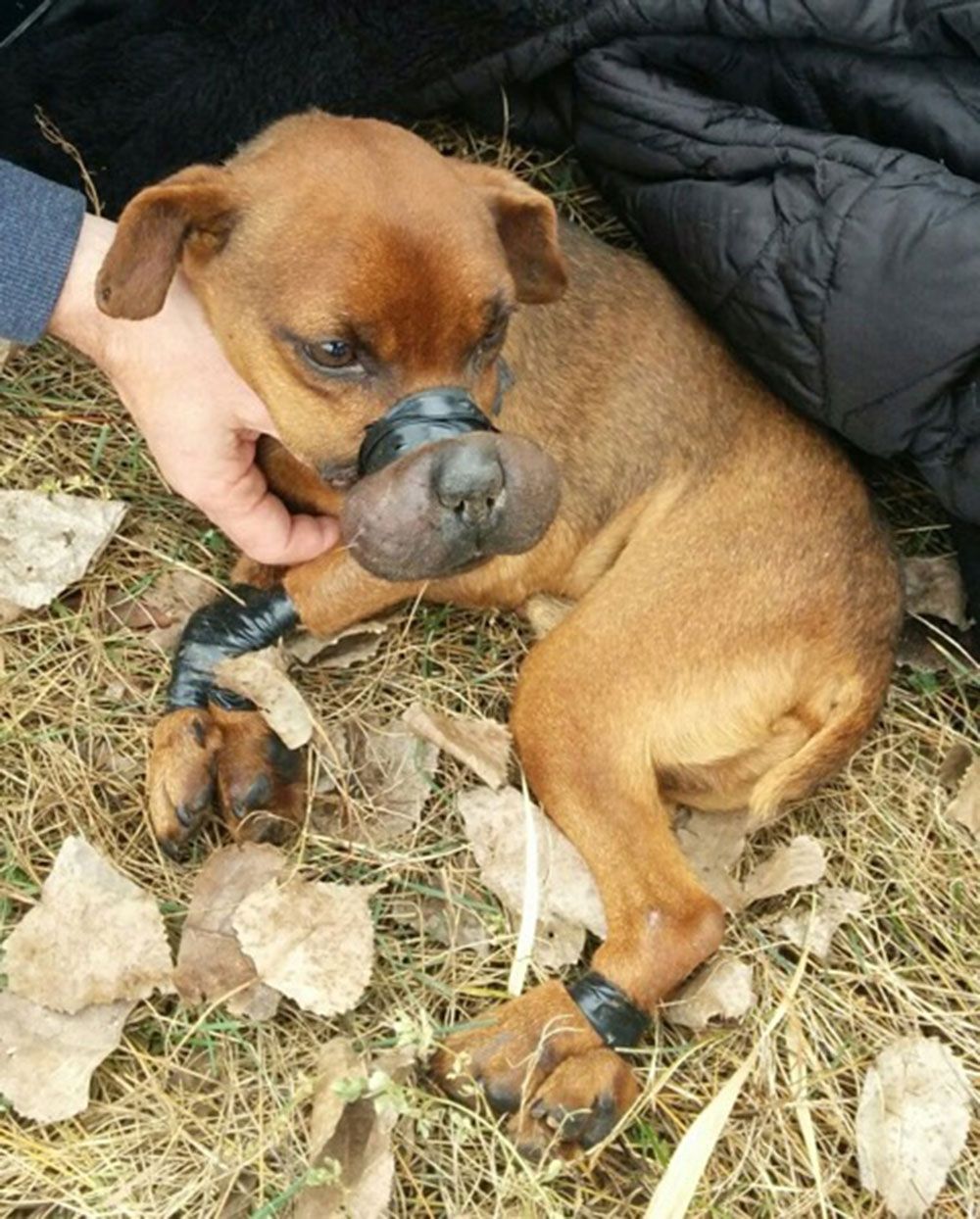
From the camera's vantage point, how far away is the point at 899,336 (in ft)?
11.2

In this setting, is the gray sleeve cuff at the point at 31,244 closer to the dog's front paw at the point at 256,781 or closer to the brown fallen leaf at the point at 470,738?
the dog's front paw at the point at 256,781

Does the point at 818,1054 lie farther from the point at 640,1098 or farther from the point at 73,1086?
the point at 73,1086

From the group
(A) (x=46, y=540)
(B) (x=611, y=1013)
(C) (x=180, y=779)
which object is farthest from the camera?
(A) (x=46, y=540)

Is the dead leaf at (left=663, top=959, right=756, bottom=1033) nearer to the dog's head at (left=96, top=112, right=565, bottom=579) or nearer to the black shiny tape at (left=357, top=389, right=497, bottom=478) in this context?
the dog's head at (left=96, top=112, right=565, bottom=579)

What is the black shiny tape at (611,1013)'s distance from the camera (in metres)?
3.33

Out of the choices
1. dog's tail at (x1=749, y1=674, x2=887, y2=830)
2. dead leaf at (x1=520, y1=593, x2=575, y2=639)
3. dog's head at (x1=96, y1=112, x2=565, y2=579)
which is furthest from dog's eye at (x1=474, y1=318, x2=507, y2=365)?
dog's tail at (x1=749, y1=674, x2=887, y2=830)

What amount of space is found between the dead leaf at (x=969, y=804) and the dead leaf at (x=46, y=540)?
7.70 ft

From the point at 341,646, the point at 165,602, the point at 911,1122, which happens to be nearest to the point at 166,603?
the point at 165,602

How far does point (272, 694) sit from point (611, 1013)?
1.11 m

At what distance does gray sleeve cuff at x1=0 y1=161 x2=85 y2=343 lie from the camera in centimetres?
346

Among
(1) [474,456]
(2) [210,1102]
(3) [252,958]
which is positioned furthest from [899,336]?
(2) [210,1102]

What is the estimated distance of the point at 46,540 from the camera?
3.89 m

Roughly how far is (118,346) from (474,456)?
1.12 m

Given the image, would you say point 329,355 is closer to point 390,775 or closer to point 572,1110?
point 390,775
